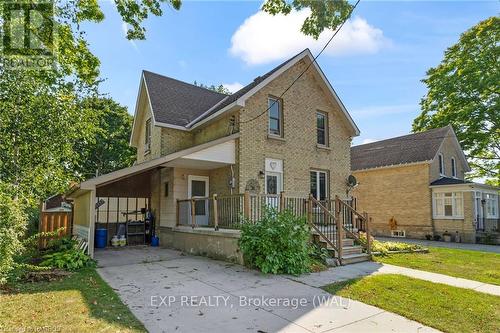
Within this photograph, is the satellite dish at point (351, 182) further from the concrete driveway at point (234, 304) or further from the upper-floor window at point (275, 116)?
the concrete driveway at point (234, 304)

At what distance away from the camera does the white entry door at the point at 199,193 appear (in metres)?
13.2

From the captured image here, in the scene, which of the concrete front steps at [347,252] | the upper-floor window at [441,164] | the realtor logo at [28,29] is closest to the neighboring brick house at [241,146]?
the concrete front steps at [347,252]

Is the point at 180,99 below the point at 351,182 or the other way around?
the other way around

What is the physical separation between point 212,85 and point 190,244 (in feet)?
94.1

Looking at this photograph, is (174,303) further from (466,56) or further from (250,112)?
(466,56)

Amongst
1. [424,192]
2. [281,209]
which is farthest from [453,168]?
[281,209]

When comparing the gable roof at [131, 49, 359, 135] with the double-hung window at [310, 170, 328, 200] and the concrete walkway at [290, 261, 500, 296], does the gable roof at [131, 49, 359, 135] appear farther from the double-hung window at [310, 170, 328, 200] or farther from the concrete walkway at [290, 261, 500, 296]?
the concrete walkway at [290, 261, 500, 296]

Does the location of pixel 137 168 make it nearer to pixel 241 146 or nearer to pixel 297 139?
pixel 241 146

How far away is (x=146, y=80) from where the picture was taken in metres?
16.2

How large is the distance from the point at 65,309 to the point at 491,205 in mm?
27169

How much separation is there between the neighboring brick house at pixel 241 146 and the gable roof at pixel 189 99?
0.06 metres

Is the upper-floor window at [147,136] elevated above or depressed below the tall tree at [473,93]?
below

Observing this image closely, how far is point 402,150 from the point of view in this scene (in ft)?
78.1

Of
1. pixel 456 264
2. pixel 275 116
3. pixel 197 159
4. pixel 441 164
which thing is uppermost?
pixel 275 116
